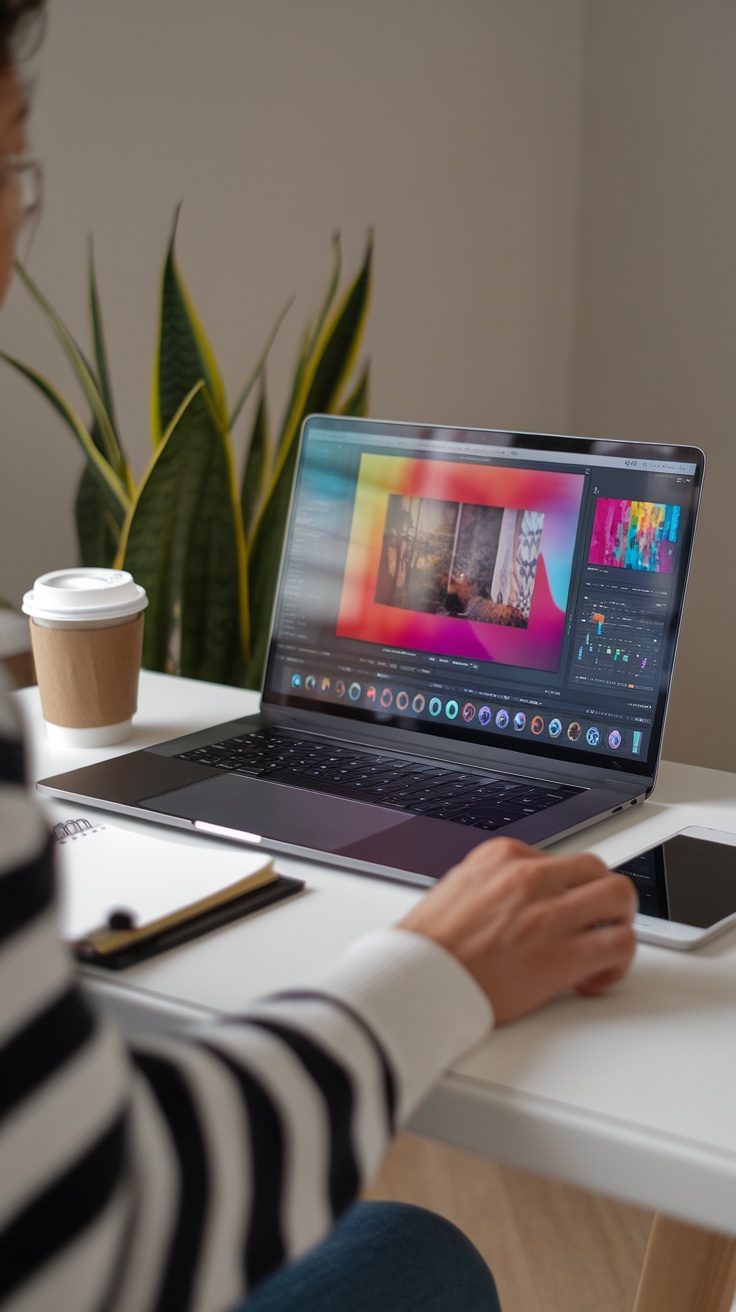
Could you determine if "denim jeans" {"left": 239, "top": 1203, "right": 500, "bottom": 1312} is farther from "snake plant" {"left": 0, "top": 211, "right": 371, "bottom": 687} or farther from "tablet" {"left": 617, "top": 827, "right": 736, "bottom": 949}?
"snake plant" {"left": 0, "top": 211, "right": 371, "bottom": 687}

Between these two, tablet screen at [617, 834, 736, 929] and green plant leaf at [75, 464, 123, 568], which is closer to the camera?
tablet screen at [617, 834, 736, 929]

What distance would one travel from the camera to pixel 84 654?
104cm

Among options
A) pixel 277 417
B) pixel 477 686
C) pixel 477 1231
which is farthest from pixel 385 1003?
pixel 277 417

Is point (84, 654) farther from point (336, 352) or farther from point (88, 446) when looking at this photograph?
point (336, 352)

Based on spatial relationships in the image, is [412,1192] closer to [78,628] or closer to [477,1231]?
[477,1231]

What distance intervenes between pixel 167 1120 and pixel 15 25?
42cm

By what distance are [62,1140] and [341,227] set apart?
2.56 metres

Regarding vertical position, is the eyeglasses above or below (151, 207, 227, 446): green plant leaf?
below

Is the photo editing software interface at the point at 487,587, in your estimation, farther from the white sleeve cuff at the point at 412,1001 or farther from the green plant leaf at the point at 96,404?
the green plant leaf at the point at 96,404

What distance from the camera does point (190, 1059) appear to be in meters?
0.47

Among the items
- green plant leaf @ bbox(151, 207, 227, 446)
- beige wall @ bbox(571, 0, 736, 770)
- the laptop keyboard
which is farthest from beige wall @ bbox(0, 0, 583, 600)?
the laptop keyboard

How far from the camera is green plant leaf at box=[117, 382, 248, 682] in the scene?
1525 mm

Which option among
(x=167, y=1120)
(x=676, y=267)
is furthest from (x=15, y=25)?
(x=676, y=267)

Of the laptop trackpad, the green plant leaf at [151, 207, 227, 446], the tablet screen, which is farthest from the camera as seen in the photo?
the green plant leaf at [151, 207, 227, 446]
